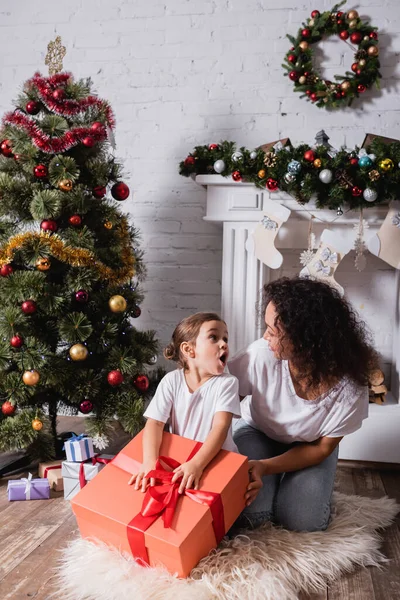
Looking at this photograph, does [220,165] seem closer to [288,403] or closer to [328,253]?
[328,253]

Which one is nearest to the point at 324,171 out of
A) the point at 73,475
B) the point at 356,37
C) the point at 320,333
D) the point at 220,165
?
the point at 220,165

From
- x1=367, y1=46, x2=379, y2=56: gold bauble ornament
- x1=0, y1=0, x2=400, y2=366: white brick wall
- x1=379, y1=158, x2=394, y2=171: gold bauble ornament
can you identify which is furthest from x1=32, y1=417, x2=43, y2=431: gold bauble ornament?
x1=367, y1=46, x2=379, y2=56: gold bauble ornament

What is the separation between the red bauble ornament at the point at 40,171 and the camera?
2.24 metres

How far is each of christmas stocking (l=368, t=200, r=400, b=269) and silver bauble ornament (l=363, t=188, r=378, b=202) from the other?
14 centimetres

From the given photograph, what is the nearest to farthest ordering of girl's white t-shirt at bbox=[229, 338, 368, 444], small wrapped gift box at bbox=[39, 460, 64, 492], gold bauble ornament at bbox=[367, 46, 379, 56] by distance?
1. girl's white t-shirt at bbox=[229, 338, 368, 444]
2. small wrapped gift box at bbox=[39, 460, 64, 492]
3. gold bauble ornament at bbox=[367, 46, 379, 56]

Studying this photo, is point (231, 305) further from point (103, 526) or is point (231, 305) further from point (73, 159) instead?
point (103, 526)

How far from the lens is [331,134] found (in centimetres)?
285

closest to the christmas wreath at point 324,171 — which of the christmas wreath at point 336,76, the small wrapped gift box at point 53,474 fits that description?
the christmas wreath at point 336,76

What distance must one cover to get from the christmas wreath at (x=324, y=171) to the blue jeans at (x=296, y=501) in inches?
43.6

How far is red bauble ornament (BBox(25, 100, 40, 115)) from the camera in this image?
2283 millimetres

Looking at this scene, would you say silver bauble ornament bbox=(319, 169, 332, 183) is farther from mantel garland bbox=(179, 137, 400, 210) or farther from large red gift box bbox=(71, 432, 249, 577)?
large red gift box bbox=(71, 432, 249, 577)

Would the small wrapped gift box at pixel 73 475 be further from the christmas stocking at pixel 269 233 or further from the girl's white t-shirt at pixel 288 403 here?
the christmas stocking at pixel 269 233

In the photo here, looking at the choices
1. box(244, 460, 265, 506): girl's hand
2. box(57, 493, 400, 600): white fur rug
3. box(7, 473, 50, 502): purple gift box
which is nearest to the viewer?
box(57, 493, 400, 600): white fur rug

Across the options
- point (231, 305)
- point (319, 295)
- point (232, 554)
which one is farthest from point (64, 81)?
point (232, 554)
